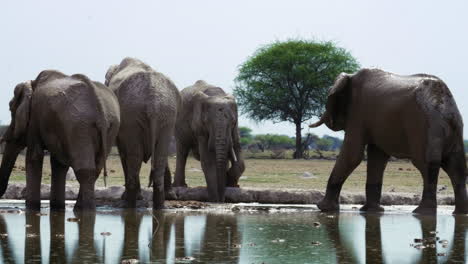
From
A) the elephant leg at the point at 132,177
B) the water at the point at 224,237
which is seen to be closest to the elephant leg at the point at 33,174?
the water at the point at 224,237

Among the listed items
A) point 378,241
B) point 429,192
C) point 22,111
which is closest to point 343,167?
point 429,192

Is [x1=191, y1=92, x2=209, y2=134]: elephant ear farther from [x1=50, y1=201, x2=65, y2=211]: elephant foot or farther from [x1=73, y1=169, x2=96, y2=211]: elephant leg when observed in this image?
[x1=73, y1=169, x2=96, y2=211]: elephant leg

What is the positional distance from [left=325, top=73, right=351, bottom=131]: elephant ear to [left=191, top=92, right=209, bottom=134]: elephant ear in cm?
246

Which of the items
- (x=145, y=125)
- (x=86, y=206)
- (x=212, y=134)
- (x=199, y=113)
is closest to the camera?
(x=86, y=206)

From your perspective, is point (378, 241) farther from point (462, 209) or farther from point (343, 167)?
point (343, 167)

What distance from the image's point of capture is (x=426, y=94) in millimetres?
15289

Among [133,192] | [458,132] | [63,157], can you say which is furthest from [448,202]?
[63,157]

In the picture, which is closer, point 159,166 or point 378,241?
point 378,241

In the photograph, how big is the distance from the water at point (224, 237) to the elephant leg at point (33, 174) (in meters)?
0.45

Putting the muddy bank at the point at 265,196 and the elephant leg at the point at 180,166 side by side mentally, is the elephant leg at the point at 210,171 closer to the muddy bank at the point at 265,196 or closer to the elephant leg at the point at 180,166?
the muddy bank at the point at 265,196

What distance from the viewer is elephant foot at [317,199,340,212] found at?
1630 centimetres

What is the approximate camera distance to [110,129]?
14.8 metres

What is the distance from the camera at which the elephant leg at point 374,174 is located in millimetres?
16625

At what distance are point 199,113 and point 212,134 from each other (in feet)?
2.46
